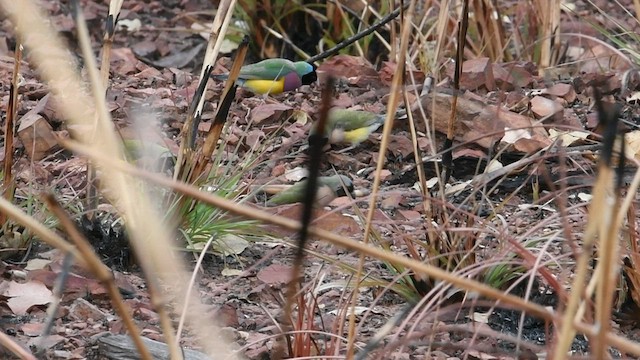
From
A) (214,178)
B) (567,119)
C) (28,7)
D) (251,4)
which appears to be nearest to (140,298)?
(214,178)

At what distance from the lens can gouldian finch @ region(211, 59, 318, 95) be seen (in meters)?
3.34

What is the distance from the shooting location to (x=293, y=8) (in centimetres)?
432

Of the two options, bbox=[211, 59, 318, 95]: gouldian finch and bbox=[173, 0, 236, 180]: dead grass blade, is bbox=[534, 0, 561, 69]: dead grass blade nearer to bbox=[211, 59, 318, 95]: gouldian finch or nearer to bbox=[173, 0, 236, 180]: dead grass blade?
bbox=[211, 59, 318, 95]: gouldian finch

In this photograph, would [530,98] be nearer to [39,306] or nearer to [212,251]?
[212,251]

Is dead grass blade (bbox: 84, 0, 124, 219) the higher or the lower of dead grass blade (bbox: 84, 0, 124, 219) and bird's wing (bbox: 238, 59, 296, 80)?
the higher

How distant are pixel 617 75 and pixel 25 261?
2.21 m

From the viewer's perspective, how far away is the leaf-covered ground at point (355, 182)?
173 cm

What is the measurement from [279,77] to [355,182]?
2.44ft

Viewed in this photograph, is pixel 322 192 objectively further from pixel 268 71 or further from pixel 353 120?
pixel 268 71

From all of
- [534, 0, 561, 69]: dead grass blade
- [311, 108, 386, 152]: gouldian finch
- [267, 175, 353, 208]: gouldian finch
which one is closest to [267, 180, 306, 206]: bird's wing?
[267, 175, 353, 208]: gouldian finch

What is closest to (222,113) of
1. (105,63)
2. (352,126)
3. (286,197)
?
(105,63)

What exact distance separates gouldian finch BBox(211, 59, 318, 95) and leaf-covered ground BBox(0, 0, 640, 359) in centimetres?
5

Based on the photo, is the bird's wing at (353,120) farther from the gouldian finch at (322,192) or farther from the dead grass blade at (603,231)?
the dead grass blade at (603,231)

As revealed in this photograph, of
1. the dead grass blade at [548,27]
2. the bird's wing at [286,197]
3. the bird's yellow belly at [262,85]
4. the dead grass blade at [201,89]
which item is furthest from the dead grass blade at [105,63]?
the dead grass blade at [548,27]
